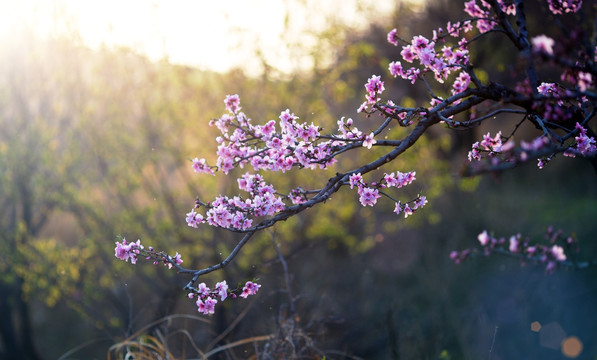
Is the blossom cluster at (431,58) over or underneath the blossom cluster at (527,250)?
over

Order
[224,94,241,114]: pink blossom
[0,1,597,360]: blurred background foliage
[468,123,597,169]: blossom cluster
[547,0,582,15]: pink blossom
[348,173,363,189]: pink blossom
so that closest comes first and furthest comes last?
[468,123,597,169]: blossom cluster < [348,173,363,189]: pink blossom < [547,0,582,15]: pink blossom < [224,94,241,114]: pink blossom < [0,1,597,360]: blurred background foliage

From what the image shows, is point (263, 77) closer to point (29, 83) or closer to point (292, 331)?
point (29, 83)

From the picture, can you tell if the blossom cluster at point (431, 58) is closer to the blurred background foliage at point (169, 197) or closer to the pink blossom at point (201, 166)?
the pink blossom at point (201, 166)

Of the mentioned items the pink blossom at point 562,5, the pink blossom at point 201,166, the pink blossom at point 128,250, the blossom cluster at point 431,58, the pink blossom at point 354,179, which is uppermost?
the pink blossom at point 562,5

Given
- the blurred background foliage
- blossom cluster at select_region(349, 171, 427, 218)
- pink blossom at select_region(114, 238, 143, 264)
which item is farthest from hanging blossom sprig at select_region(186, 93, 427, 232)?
the blurred background foliage

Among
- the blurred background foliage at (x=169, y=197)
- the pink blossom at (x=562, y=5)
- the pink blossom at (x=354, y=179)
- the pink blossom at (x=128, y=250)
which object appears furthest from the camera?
the blurred background foliage at (x=169, y=197)

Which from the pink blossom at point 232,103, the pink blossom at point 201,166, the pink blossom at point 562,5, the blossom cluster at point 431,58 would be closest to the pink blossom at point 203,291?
the pink blossom at point 201,166

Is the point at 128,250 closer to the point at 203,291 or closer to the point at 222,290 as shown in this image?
the point at 203,291

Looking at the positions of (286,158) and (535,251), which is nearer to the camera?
(286,158)

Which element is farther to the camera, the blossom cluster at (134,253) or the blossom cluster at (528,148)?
the blossom cluster at (134,253)

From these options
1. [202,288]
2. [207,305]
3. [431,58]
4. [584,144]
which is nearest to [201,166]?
[202,288]

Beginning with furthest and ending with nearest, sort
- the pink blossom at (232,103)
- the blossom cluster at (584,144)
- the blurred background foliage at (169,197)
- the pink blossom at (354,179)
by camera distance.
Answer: the blurred background foliage at (169,197), the pink blossom at (232,103), the pink blossom at (354,179), the blossom cluster at (584,144)

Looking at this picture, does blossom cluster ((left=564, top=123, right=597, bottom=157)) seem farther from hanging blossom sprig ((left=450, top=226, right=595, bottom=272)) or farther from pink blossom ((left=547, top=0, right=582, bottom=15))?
pink blossom ((left=547, top=0, right=582, bottom=15))

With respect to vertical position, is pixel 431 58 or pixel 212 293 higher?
pixel 431 58
